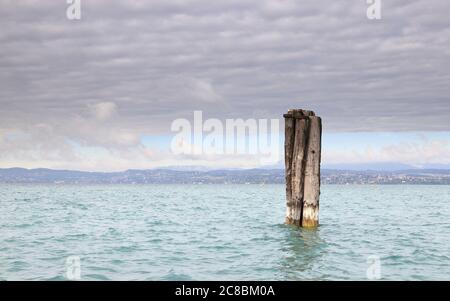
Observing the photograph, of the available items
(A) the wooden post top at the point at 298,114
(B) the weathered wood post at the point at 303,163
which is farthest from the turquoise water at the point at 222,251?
(A) the wooden post top at the point at 298,114

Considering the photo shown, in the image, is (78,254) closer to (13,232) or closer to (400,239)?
(13,232)

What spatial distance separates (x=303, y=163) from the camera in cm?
2408

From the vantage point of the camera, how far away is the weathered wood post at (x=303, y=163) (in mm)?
24016

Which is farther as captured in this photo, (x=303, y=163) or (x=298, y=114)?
(x=298, y=114)

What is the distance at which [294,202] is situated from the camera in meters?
24.5

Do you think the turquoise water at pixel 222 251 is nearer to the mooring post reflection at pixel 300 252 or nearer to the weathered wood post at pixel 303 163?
the mooring post reflection at pixel 300 252

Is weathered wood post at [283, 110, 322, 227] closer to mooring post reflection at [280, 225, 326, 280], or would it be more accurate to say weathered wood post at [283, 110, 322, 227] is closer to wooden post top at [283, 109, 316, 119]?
wooden post top at [283, 109, 316, 119]

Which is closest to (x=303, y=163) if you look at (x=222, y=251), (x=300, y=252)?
(x=300, y=252)

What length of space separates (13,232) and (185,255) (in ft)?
40.1

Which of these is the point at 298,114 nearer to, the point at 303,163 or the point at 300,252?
the point at 303,163

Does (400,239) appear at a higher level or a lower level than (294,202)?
lower

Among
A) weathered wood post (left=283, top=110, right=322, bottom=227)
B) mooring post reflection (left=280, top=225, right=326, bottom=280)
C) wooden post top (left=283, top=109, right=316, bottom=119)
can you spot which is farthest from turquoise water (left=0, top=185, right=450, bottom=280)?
wooden post top (left=283, top=109, right=316, bottom=119)

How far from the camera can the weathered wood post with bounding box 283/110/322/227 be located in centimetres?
2402
